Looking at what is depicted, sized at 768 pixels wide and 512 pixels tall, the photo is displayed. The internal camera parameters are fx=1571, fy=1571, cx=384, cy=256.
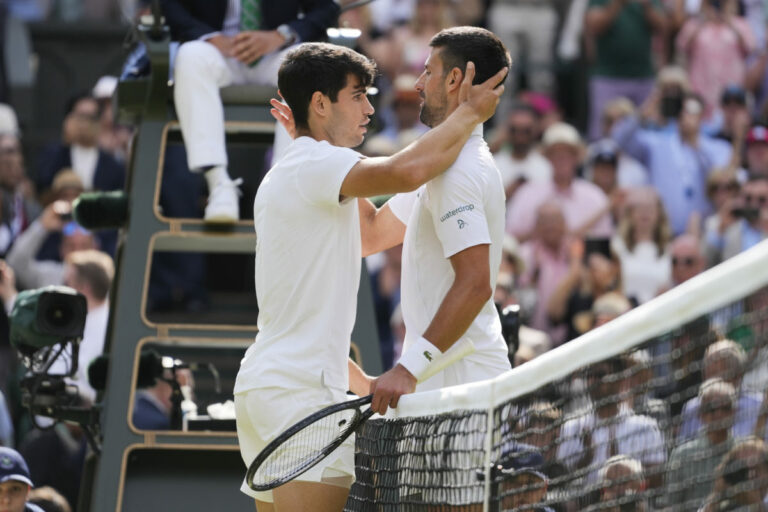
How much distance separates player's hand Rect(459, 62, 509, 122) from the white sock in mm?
2662

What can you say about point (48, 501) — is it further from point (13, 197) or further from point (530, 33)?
point (530, 33)

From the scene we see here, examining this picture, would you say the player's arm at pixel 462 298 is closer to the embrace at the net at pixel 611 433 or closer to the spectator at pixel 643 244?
the embrace at the net at pixel 611 433

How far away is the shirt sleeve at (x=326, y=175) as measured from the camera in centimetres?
463

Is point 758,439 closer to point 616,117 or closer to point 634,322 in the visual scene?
point 634,322

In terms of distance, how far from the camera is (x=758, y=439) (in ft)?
10.4

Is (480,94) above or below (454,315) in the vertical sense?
above

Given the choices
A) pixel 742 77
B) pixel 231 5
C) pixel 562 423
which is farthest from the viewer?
pixel 742 77

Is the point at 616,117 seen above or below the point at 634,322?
above

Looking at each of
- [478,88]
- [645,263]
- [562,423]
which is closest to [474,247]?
[478,88]

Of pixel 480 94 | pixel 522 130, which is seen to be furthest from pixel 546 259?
pixel 480 94

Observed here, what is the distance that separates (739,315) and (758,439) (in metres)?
0.25

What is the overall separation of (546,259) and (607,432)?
7.33 m

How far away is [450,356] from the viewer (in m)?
4.75

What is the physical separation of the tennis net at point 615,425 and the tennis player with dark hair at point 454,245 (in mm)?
258
